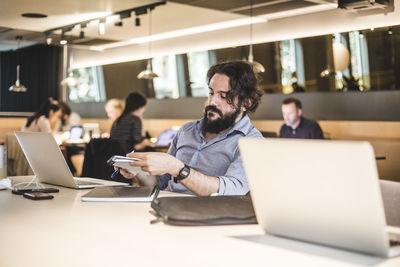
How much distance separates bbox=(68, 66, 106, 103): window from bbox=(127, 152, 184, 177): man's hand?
977cm

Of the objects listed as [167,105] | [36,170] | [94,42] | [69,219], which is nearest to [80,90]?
[94,42]

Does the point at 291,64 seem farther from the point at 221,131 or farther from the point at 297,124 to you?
the point at 221,131

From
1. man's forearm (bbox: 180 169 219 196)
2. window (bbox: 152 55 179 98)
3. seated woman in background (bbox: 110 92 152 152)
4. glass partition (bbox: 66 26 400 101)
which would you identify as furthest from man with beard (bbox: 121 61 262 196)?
window (bbox: 152 55 179 98)

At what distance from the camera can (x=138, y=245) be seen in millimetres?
1343

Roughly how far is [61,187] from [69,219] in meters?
0.83

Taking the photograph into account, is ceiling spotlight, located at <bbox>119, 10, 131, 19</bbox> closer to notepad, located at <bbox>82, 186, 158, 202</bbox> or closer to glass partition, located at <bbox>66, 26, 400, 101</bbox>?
glass partition, located at <bbox>66, 26, 400, 101</bbox>

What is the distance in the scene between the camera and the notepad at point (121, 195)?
2010mm

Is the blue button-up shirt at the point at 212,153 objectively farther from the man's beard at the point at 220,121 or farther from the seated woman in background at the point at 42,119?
the seated woman in background at the point at 42,119

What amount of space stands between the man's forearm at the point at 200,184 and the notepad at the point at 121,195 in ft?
0.49

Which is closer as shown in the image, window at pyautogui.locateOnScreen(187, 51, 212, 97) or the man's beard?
the man's beard

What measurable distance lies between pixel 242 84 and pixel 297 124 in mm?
4061

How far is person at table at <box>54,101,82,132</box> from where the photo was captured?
992cm

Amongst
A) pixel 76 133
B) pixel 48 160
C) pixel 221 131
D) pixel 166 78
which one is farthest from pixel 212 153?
pixel 166 78

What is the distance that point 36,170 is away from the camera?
2.67 m
